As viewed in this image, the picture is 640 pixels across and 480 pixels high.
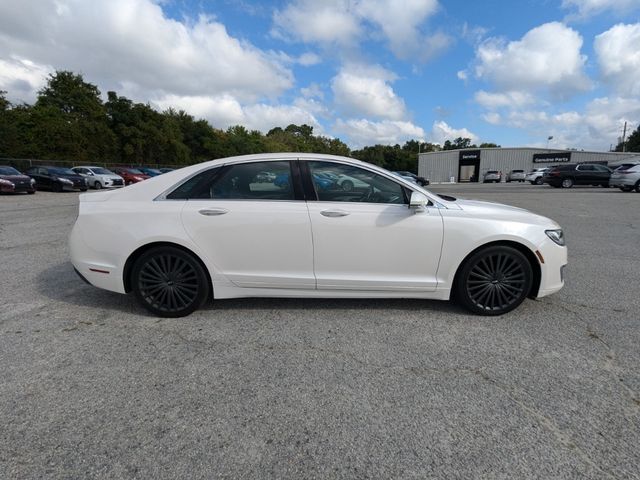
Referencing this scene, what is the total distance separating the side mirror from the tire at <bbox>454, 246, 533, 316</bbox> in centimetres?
68

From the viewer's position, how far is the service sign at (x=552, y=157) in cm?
4750

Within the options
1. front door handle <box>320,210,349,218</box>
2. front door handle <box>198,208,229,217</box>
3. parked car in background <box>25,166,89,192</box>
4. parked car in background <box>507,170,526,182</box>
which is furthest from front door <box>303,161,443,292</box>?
parked car in background <box>507,170,526,182</box>

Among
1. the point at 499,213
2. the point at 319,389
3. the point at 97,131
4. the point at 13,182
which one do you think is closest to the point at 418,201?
the point at 499,213

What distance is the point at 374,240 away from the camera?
3107mm

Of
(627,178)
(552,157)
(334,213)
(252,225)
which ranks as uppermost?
(552,157)

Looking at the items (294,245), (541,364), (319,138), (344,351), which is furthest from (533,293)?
(319,138)

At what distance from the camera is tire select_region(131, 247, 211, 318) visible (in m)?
3.21

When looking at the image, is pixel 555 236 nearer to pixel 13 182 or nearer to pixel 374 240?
pixel 374 240

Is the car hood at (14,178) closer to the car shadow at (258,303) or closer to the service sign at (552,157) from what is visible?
the car shadow at (258,303)

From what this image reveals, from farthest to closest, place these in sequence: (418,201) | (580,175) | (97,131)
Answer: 1. (97,131)
2. (580,175)
3. (418,201)

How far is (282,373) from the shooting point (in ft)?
7.97

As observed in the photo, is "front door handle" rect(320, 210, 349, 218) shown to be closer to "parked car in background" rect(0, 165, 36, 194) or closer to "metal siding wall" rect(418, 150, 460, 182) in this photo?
"parked car in background" rect(0, 165, 36, 194)

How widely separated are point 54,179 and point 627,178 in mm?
31027

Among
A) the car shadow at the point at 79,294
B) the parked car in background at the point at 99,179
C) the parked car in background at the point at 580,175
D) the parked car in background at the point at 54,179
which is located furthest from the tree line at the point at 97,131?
the parked car in background at the point at 580,175
